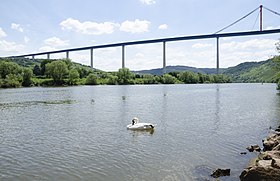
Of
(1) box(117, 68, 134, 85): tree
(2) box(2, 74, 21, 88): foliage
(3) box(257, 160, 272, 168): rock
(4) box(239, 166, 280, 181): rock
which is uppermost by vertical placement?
(1) box(117, 68, 134, 85): tree

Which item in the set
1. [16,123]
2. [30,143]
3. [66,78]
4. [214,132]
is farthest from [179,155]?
[66,78]

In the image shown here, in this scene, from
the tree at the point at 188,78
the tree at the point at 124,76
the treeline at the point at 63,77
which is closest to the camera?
the treeline at the point at 63,77

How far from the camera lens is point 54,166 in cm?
1212

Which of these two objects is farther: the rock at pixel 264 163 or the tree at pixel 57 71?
the tree at pixel 57 71

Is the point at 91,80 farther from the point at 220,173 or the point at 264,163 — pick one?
the point at 264,163

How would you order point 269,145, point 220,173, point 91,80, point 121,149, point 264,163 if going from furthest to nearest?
point 91,80, point 121,149, point 269,145, point 220,173, point 264,163

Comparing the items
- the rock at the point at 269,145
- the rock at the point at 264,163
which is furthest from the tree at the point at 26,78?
the rock at the point at 264,163

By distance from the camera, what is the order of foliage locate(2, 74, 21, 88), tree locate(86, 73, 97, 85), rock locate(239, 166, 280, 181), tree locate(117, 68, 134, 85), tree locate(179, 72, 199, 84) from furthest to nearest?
tree locate(179, 72, 199, 84)
tree locate(117, 68, 134, 85)
tree locate(86, 73, 97, 85)
foliage locate(2, 74, 21, 88)
rock locate(239, 166, 280, 181)

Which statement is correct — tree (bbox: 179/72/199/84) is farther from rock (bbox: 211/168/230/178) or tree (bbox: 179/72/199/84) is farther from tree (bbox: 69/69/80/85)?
rock (bbox: 211/168/230/178)

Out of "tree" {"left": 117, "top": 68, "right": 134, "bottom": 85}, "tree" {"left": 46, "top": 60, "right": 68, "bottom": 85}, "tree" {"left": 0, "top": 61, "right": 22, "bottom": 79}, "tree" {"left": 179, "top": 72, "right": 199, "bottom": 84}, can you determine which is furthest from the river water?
"tree" {"left": 179, "top": 72, "right": 199, "bottom": 84}

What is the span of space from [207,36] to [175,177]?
146m

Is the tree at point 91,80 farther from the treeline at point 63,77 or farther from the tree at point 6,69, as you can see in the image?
the tree at point 6,69

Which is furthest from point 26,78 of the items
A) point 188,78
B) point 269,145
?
point 269,145

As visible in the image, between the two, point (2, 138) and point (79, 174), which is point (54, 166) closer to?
point (79, 174)
